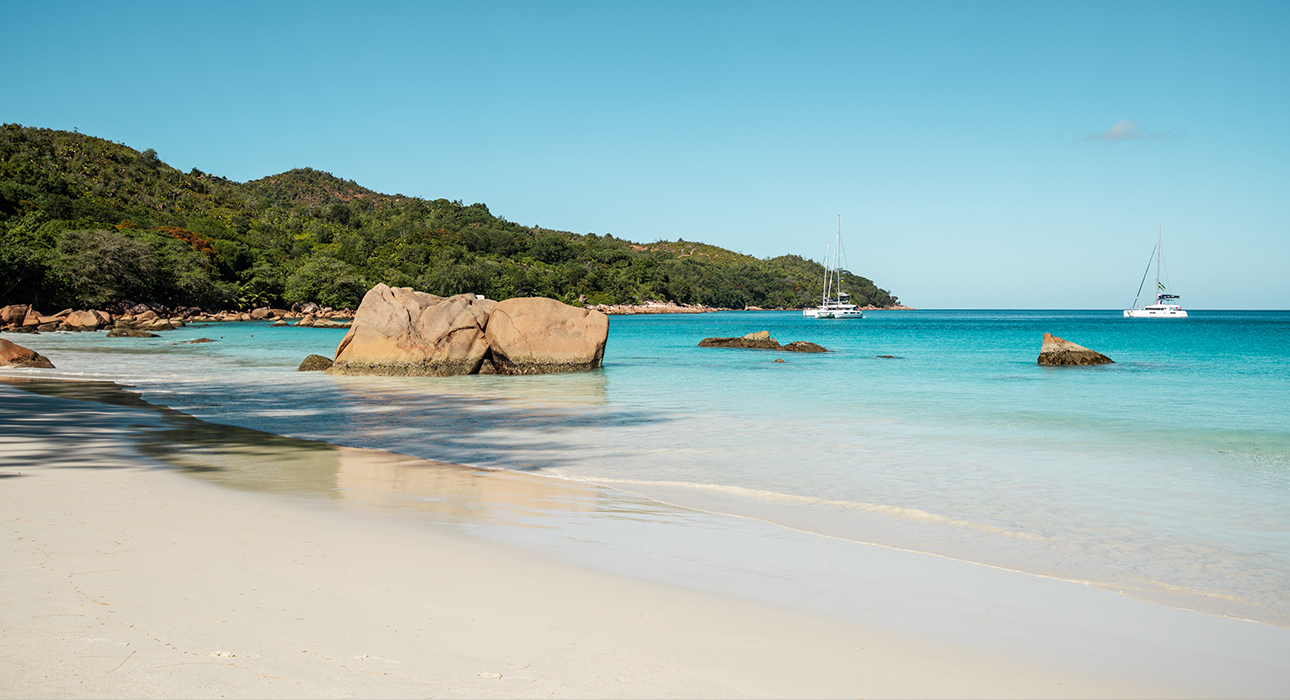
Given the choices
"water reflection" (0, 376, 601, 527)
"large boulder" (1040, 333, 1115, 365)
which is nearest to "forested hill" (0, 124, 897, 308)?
"water reflection" (0, 376, 601, 527)

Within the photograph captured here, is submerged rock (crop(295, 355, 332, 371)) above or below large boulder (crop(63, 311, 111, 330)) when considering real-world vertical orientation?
below

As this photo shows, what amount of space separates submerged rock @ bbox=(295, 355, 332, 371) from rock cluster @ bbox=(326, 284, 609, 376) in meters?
1.49

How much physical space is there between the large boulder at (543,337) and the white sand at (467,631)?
15.9 meters

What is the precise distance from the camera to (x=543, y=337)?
22.0 m

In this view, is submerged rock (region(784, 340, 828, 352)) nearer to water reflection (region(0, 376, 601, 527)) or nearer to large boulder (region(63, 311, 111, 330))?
water reflection (region(0, 376, 601, 527))

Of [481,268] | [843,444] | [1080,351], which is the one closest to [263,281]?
[481,268]

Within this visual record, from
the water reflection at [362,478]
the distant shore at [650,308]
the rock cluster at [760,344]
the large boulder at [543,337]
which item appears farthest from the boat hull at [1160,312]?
the water reflection at [362,478]

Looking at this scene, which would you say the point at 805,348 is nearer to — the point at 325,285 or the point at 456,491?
the point at 456,491

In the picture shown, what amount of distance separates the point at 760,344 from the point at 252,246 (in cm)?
7368

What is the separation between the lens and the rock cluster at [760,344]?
115ft

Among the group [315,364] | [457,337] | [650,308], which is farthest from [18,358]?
[650,308]

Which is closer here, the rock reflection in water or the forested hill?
the rock reflection in water

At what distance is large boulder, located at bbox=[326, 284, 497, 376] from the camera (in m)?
19.9

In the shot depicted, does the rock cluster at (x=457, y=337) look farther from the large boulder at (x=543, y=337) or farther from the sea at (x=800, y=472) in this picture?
the sea at (x=800, y=472)
